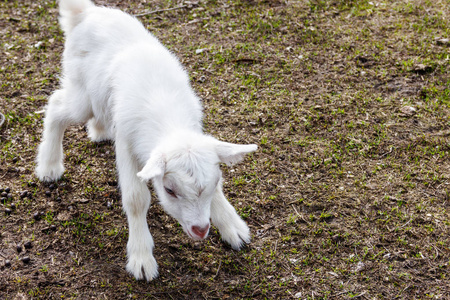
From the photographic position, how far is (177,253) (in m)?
4.89

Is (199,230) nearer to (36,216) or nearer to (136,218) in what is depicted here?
(136,218)

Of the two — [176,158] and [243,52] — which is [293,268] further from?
[243,52]

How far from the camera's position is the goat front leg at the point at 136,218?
15.1 ft

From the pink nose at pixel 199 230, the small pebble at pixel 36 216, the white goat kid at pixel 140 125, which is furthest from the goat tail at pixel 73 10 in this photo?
the pink nose at pixel 199 230

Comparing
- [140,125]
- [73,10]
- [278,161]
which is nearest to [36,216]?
[140,125]

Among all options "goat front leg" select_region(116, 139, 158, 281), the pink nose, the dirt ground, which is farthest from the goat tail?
the pink nose

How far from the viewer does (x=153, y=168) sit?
147 inches

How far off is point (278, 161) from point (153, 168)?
239cm

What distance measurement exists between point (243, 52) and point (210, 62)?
1.73 ft

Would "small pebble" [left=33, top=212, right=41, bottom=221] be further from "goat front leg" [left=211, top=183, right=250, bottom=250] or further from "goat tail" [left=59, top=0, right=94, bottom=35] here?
"goat tail" [left=59, top=0, right=94, bottom=35]

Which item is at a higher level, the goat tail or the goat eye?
the goat tail

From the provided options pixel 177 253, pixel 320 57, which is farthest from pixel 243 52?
pixel 177 253

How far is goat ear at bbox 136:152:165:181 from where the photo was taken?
3652 mm

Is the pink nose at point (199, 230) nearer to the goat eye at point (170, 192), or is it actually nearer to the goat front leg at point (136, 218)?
the goat eye at point (170, 192)
